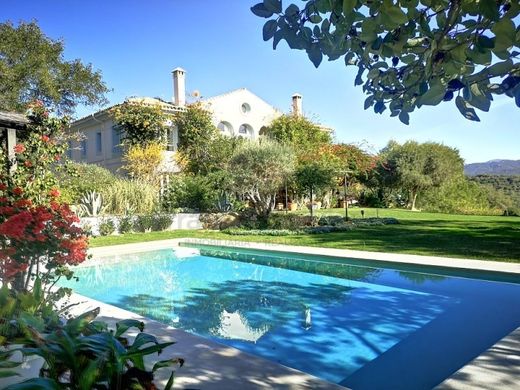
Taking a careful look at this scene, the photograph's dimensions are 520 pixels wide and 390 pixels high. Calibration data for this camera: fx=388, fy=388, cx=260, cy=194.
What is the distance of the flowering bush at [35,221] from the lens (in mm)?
4957

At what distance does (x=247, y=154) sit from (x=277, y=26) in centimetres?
1632

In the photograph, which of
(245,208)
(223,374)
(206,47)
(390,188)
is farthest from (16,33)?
(390,188)

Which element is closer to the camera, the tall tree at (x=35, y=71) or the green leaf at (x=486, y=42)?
the green leaf at (x=486, y=42)

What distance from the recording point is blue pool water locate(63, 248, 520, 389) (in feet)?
16.7

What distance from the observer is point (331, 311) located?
7.32 meters

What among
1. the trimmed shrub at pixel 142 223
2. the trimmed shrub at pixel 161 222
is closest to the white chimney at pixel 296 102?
the trimmed shrub at pixel 161 222

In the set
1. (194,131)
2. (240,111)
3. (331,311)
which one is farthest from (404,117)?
(240,111)

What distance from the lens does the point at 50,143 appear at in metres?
6.76

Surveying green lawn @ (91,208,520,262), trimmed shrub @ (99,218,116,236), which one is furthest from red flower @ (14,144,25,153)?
trimmed shrub @ (99,218,116,236)

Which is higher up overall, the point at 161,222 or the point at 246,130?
the point at 246,130

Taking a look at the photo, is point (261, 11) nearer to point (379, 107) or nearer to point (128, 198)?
point (379, 107)

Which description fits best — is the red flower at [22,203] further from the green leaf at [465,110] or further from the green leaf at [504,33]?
the green leaf at [504,33]

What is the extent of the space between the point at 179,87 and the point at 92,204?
12362 mm

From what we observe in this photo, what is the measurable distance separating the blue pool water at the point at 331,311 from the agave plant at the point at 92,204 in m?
6.81
